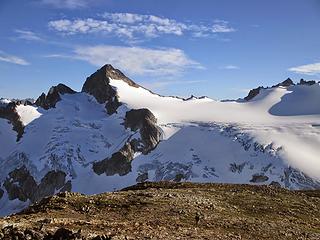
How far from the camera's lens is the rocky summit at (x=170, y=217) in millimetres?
29547

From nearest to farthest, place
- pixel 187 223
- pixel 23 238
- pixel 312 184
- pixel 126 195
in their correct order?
pixel 23 238 → pixel 187 223 → pixel 126 195 → pixel 312 184

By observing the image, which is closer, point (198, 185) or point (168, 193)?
point (168, 193)

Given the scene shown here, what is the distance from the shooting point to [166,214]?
36250 mm

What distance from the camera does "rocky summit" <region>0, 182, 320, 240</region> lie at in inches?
1163

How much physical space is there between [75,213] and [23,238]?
8.06 m

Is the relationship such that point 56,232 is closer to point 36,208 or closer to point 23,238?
point 23,238

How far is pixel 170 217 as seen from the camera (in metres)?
35.2

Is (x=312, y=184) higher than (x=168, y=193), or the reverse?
(x=168, y=193)

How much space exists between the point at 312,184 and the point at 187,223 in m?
175

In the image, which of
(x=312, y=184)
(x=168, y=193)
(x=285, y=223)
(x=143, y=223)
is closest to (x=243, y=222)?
(x=285, y=223)

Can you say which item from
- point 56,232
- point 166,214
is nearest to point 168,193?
point 166,214

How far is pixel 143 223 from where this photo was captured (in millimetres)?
32688

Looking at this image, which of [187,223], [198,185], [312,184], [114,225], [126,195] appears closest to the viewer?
[114,225]

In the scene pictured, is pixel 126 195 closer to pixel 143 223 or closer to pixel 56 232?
pixel 143 223
